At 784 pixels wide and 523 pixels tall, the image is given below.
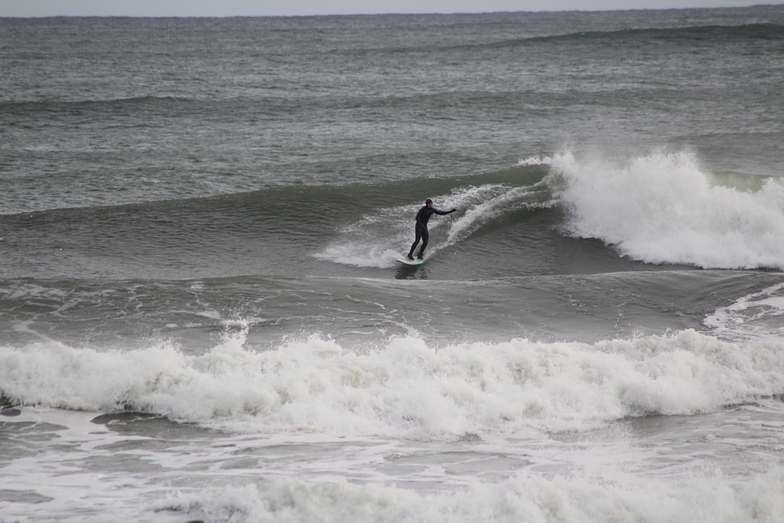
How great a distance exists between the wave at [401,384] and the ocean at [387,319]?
4cm

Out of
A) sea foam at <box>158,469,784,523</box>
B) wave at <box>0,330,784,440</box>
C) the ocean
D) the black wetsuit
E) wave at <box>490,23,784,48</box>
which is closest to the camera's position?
sea foam at <box>158,469,784,523</box>

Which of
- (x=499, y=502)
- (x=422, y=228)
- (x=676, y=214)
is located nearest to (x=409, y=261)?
(x=422, y=228)

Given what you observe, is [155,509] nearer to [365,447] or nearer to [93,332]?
[365,447]

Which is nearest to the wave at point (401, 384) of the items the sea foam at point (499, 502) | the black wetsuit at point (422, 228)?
the sea foam at point (499, 502)

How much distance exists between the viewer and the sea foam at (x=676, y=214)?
A: 15.3 metres

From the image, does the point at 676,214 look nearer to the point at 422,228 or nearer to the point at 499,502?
the point at 422,228

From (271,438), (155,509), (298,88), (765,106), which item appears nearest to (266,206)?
(271,438)

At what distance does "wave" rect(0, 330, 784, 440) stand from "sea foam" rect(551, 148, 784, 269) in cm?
663

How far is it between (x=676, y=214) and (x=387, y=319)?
9.68 metres

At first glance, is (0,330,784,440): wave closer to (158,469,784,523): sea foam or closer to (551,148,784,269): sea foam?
(158,469,784,523): sea foam

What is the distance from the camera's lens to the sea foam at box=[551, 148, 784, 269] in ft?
50.2

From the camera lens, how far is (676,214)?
55.2 ft

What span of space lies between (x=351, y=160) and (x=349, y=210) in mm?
4789

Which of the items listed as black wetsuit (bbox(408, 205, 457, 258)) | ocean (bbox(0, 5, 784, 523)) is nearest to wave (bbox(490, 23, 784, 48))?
ocean (bbox(0, 5, 784, 523))
